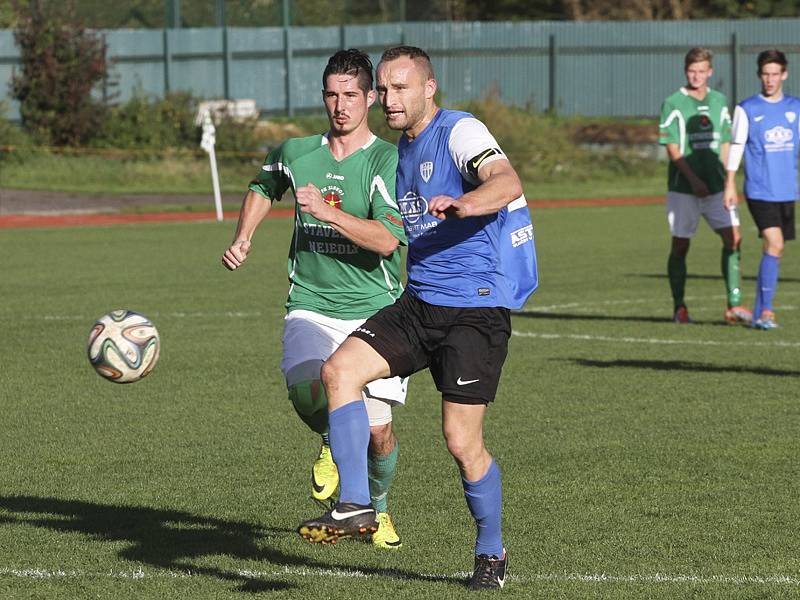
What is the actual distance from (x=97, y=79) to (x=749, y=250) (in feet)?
70.5

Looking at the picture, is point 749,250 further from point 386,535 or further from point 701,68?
point 386,535

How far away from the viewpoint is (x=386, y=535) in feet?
21.8

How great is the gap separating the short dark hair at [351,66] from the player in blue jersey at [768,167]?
771cm

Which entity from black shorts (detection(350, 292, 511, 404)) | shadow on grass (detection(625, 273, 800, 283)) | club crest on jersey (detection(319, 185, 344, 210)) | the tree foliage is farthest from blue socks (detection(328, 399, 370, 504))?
the tree foliage

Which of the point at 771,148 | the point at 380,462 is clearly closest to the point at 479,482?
the point at 380,462

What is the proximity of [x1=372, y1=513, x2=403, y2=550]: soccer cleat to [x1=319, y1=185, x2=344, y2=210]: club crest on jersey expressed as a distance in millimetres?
1437

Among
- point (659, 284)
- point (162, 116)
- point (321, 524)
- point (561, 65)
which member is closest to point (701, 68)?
point (659, 284)

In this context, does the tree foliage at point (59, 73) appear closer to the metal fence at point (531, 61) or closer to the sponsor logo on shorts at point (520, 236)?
the metal fence at point (531, 61)

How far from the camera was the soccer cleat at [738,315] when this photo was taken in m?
14.4

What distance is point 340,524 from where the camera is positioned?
17.4 feet

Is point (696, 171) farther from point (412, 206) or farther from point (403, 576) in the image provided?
point (403, 576)

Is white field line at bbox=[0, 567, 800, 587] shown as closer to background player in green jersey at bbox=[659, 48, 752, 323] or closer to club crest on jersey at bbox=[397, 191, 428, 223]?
club crest on jersey at bbox=[397, 191, 428, 223]

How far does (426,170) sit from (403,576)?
64.6 inches

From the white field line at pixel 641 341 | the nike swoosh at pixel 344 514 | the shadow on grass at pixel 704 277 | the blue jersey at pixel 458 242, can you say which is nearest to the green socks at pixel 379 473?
the blue jersey at pixel 458 242
